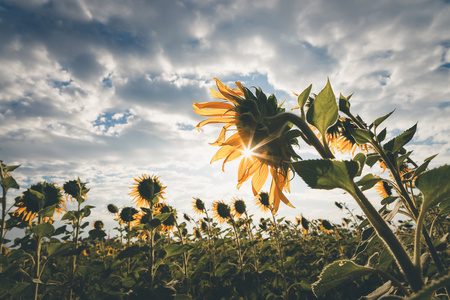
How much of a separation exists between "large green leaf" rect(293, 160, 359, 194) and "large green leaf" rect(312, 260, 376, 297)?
218mm

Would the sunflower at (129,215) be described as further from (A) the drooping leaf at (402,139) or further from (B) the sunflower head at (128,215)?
(A) the drooping leaf at (402,139)

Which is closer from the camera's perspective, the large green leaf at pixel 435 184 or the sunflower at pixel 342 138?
the large green leaf at pixel 435 184

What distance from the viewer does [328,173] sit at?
0.69 meters

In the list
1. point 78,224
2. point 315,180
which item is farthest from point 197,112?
point 78,224

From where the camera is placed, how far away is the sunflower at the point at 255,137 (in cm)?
102

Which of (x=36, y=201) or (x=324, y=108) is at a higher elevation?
(x=36, y=201)

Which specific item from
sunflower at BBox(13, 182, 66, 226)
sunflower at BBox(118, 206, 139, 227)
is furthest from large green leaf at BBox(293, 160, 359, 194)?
sunflower at BBox(118, 206, 139, 227)

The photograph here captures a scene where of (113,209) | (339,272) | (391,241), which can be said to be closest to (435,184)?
(391,241)

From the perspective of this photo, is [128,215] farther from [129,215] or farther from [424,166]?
[424,166]

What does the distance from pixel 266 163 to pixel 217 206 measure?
15.3ft

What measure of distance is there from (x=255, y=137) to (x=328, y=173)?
17.5 inches

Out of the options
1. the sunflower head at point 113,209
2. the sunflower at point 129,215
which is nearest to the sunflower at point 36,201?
the sunflower at point 129,215

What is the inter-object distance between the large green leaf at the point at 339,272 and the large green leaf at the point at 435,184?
0.26m

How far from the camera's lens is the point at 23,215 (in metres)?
3.43
